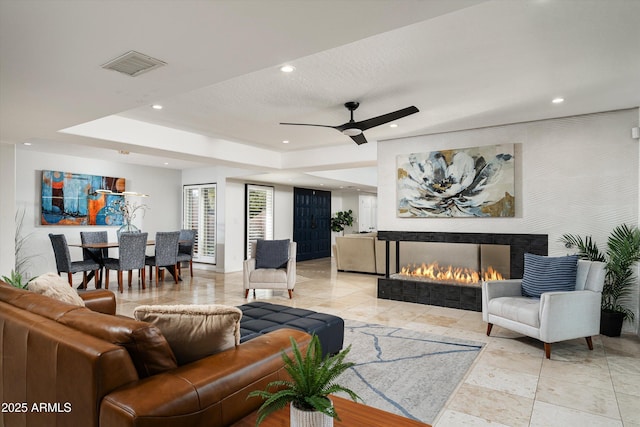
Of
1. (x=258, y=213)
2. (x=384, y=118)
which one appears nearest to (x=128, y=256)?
(x=258, y=213)

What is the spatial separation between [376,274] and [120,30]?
6.89 meters

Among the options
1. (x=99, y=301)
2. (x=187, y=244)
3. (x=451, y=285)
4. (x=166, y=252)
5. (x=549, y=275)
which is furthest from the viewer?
(x=187, y=244)

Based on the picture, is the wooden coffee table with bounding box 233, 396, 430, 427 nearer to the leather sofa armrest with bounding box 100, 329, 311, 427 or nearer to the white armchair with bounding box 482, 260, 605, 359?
the leather sofa armrest with bounding box 100, 329, 311, 427

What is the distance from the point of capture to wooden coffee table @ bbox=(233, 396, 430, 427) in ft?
4.66

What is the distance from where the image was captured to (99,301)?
304 cm

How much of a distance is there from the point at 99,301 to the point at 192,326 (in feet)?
6.23

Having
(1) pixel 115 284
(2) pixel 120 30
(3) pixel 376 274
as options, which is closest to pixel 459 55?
(2) pixel 120 30

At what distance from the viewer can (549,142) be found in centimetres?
459

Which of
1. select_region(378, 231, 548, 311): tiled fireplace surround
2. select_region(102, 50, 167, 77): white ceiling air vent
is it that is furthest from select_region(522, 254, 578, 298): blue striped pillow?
select_region(102, 50, 167, 77): white ceiling air vent

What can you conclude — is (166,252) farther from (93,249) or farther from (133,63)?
(133,63)

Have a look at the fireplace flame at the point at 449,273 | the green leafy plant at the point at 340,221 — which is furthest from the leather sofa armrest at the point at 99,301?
the green leafy plant at the point at 340,221

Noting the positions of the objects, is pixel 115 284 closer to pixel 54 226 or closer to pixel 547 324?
pixel 54 226

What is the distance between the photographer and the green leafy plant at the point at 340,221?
473 inches

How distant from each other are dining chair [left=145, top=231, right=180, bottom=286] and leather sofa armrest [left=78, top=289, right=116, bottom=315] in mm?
3618
